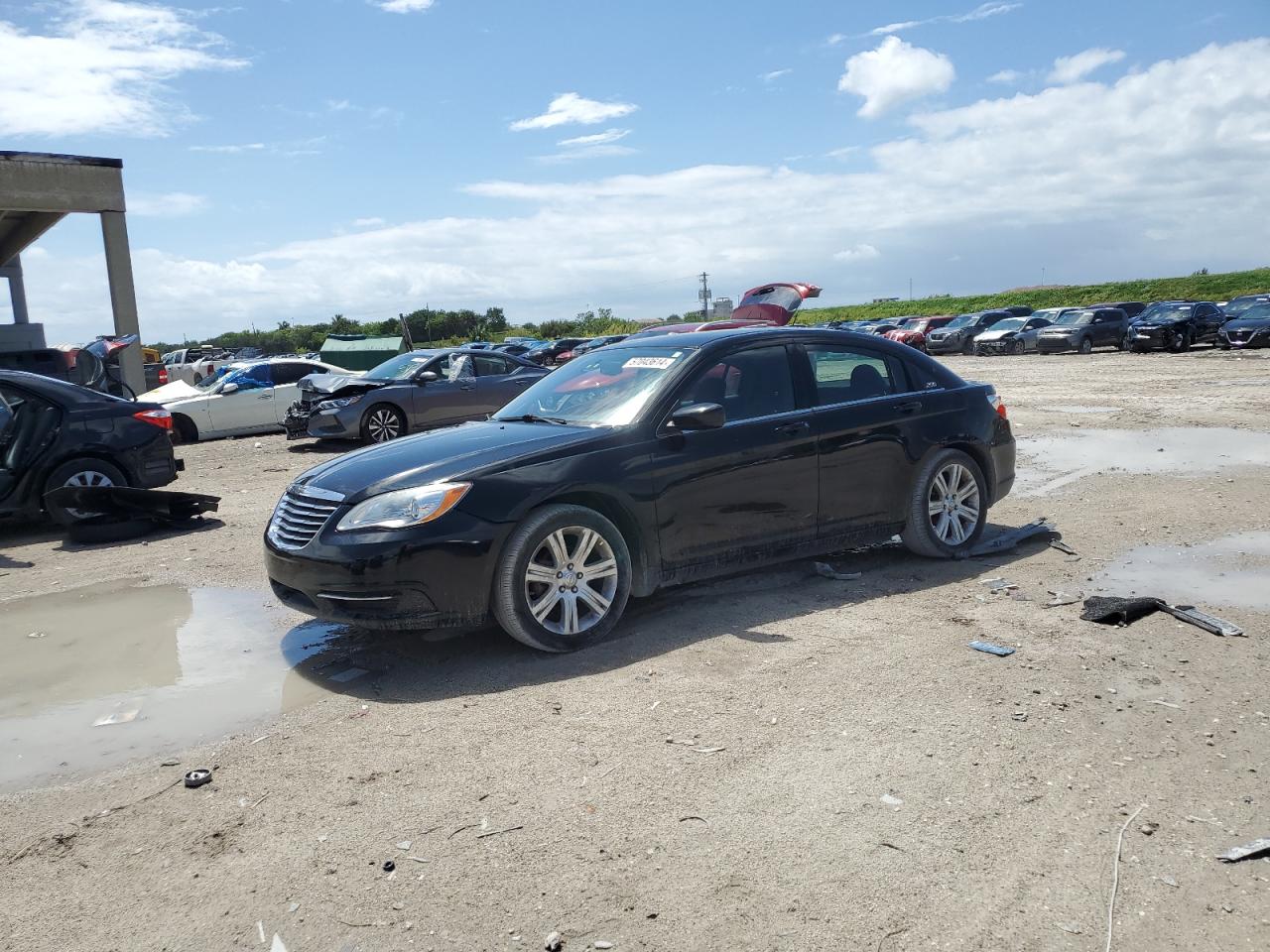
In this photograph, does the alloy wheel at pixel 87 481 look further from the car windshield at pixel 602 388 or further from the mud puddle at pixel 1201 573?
the mud puddle at pixel 1201 573

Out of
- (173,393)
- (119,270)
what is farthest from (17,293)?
(173,393)

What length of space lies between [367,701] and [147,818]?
47.5 inches

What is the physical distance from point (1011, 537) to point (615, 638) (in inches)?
129

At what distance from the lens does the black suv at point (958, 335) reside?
140ft

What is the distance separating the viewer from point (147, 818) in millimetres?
3744

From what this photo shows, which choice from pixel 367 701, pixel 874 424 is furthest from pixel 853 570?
pixel 367 701

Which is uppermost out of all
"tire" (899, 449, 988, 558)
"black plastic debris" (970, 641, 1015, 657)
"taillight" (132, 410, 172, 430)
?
"taillight" (132, 410, 172, 430)

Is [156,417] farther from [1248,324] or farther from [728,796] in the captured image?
[1248,324]

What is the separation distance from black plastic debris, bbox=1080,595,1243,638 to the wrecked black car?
37.6ft

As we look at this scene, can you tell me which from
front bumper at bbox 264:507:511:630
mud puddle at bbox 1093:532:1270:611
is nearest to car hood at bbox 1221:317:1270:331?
mud puddle at bbox 1093:532:1270:611

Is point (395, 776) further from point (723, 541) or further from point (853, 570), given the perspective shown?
point (853, 570)

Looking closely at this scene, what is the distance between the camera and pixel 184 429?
18.0 metres

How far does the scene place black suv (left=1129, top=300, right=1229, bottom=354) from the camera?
3388 centimetres

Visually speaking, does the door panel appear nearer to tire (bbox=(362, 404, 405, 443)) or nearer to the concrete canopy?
tire (bbox=(362, 404, 405, 443))
